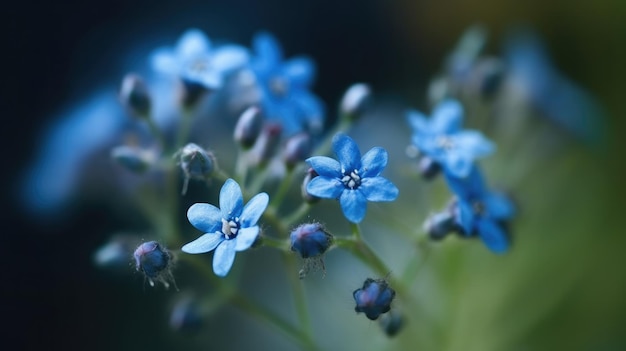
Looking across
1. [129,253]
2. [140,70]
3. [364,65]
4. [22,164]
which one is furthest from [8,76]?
[364,65]

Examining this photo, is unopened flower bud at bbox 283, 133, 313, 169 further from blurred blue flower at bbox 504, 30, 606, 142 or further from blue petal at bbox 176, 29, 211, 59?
blurred blue flower at bbox 504, 30, 606, 142

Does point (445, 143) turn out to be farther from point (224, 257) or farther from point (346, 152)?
point (224, 257)

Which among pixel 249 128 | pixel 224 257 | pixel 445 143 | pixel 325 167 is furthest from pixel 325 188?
pixel 445 143

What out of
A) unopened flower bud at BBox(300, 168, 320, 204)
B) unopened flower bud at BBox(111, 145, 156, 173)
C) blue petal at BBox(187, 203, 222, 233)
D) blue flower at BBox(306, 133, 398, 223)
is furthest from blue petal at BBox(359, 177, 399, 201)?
unopened flower bud at BBox(111, 145, 156, 173)

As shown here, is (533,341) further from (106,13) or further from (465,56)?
(106,13)

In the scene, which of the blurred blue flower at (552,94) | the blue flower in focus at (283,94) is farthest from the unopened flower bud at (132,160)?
the blurred blue flower at (552,94)
